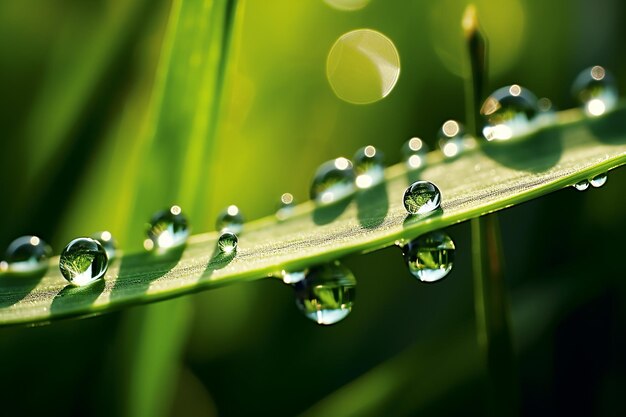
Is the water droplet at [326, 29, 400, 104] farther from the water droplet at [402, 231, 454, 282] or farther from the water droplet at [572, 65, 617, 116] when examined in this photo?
the water droplet at [402, 231, 454, 282]

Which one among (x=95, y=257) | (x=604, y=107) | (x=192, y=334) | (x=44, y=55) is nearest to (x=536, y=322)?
(x=604, y=107)

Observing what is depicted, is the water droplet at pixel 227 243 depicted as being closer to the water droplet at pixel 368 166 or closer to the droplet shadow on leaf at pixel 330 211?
the droplet shadow on leaf at pixel 330 211

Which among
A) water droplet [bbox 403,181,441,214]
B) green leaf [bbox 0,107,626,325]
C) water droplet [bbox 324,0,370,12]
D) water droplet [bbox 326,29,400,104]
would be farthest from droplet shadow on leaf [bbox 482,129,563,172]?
water droplet [bbox 324,0,370,12]

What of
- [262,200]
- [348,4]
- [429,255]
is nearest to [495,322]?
[429,255]

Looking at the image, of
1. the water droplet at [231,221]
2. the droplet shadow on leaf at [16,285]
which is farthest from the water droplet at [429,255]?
the droplet shadow on leaf at [16,285]

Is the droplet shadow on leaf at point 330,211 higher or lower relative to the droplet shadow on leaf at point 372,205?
lower

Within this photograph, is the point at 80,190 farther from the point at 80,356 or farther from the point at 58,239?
the point at 80,356
